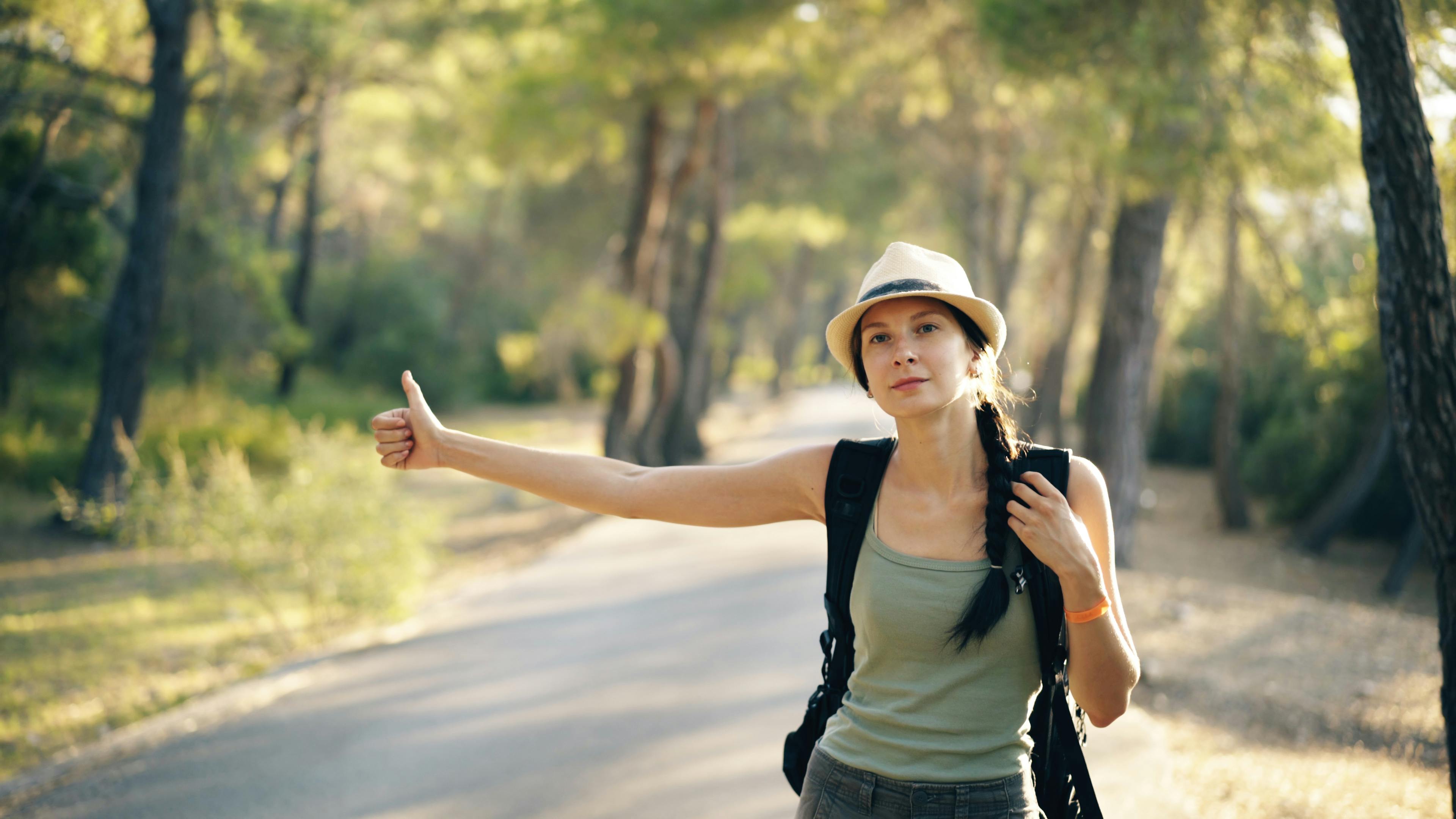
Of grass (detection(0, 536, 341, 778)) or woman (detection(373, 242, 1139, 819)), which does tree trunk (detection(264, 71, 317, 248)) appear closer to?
grass (detection(0, 536, 341, 778))

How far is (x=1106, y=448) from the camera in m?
10.4

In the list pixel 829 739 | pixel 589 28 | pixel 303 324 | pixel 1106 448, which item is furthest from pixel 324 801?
pixel 303 324

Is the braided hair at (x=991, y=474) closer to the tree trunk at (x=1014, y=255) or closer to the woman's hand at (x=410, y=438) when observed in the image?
the woman's hand at (x=410, y=438)

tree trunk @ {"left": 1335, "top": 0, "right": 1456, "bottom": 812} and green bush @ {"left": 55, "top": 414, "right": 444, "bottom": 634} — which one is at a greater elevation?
tree trunk @ {"left": 1335, "top": 0, "right": 1456, "bottom": 812}

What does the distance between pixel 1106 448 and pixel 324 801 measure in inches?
314

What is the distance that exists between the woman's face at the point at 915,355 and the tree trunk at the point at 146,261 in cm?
1244

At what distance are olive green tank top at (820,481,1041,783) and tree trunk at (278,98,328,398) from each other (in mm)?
24162

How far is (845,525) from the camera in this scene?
2408 mm

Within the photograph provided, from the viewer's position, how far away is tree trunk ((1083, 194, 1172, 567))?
988 cm

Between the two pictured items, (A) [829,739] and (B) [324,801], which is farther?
(B) [324,801]

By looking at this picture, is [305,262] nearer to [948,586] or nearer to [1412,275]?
[1412,275]

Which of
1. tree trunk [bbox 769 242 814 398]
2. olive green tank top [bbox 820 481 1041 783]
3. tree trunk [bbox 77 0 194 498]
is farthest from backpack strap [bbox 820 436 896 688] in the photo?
tree trunk [bbox 769 242 814 398]

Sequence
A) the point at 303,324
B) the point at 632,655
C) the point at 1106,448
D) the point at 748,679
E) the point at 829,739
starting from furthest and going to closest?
the point at 303,324 < the point at 1106,448 < the point at 632,655 < the point at 748,679 < the point at 829,739

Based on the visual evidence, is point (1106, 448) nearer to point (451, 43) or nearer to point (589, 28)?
point (589, 28)
